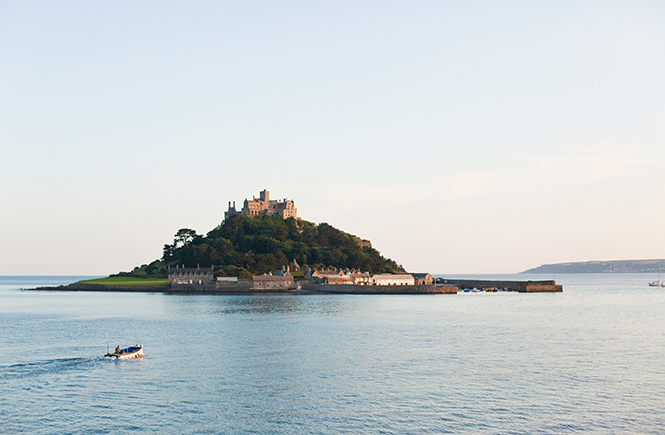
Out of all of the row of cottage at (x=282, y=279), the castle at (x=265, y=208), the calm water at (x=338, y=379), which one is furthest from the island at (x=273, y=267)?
the calm water at (x=338, y=379)

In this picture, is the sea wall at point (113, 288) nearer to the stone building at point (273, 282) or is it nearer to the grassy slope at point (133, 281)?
the grassy slope at point (133, 281)

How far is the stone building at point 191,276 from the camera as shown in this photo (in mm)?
126500

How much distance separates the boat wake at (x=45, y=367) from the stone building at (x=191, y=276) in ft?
290

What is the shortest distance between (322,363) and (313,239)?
120 meters

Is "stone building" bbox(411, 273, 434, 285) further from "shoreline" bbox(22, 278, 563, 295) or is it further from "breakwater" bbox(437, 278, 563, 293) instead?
"breakwater" bbox(437, 278, 563, 293)

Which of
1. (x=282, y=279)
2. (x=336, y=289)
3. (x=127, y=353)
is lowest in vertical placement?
(x=127, y=353)

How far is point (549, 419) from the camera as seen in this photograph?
2469 centimetres

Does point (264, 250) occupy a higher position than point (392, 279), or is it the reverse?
point (264, 250)

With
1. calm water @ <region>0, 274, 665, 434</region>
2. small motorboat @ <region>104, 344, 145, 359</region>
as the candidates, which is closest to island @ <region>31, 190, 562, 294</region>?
calm water @ <region>0, 274, 665, 434</region>

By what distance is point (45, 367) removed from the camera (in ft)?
116

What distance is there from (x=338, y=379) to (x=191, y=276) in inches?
3979

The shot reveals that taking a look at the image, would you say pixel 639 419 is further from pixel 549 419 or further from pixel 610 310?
pixel 610 310

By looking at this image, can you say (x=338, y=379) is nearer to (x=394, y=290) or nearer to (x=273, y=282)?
(x=394, y=290)

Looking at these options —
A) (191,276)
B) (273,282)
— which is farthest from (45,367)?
(191,276)
